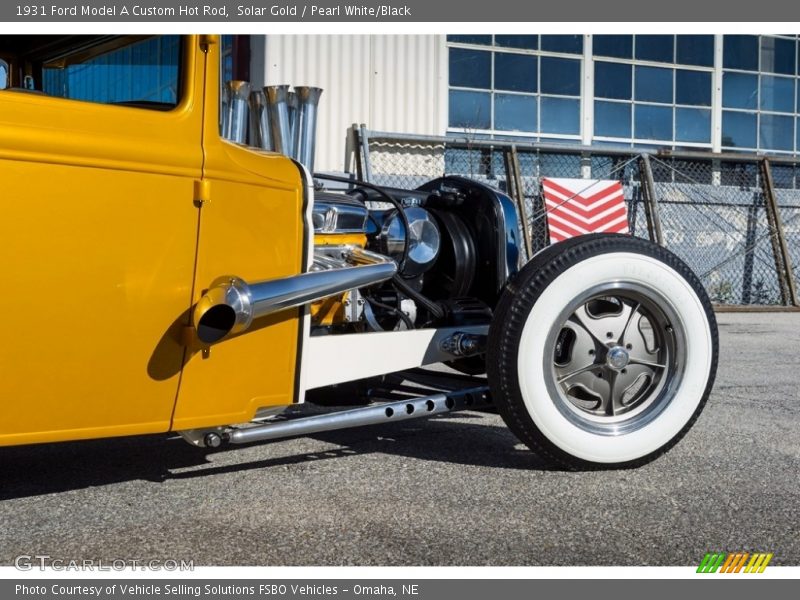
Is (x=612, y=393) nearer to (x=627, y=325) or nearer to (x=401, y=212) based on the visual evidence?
(x=627, y=325)

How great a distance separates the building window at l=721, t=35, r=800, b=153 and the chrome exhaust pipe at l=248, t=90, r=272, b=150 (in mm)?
10519

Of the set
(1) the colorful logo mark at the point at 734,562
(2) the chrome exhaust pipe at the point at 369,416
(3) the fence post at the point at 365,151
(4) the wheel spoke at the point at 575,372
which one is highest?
(3) the fence post at the point at 365,151

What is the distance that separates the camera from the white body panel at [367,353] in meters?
3.30

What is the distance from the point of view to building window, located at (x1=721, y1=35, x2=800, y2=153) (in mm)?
13248

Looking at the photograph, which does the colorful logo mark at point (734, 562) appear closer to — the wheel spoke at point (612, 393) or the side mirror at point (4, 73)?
the wheel spoke at point (612, 393)

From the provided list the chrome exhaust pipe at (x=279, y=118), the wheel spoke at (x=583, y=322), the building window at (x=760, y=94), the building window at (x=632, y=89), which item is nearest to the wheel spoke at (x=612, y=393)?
the wheel spoke at (x=583, y=322)

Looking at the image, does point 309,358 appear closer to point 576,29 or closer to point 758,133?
point 576,29

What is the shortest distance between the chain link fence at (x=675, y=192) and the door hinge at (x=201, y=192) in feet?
24.3

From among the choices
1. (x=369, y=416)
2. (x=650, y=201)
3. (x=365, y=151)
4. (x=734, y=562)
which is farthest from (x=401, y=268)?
(x=650, y=201)

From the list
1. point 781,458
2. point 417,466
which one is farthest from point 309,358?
point 781,458

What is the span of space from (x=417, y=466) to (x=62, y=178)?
166 centimetres

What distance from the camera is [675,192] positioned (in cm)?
1165

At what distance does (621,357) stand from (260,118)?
178 cm

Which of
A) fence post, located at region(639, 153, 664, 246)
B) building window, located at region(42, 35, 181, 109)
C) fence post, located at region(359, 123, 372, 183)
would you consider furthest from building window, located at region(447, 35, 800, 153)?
building window, located at region(42, 35, 181, 109)
